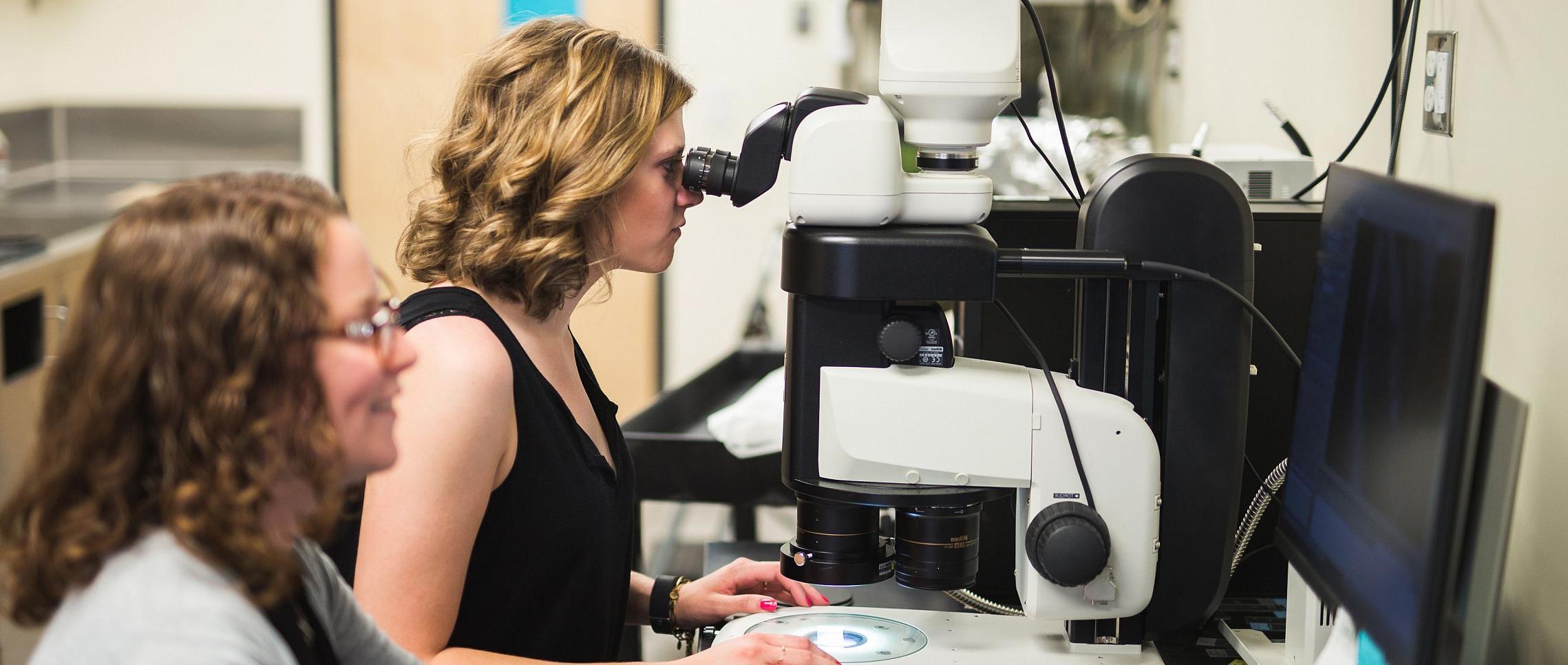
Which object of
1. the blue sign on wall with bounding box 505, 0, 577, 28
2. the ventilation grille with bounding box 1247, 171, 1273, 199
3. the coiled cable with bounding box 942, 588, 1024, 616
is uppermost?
the blue sign on wall with bounding box 505, 0, 577, 28

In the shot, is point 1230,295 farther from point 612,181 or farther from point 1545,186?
point 612,181

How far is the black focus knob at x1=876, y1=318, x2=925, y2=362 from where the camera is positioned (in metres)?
1.04

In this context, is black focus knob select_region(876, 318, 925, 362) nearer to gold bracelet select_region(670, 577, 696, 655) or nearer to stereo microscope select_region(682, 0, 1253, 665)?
stereo microscope select_region(682, 0, 1253, 665)

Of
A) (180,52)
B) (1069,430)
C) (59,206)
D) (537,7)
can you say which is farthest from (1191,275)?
(180,52)

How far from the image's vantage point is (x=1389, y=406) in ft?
2.57

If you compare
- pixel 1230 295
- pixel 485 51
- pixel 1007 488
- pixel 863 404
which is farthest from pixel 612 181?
pixel 1230 295

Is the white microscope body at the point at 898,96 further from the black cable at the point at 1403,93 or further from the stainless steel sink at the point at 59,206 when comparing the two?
the stainless steel sink at the point at 59,206

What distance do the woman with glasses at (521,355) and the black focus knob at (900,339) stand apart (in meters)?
0.26

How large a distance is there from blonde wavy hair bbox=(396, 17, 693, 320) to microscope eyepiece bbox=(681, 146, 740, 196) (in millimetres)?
59

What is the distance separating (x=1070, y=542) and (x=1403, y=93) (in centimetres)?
62

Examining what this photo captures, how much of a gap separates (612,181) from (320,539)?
20.2 inches

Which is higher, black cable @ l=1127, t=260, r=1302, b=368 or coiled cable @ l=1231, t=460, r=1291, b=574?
black cable @ l=1127, t=260, r=1302, b=368

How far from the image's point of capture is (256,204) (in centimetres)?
65

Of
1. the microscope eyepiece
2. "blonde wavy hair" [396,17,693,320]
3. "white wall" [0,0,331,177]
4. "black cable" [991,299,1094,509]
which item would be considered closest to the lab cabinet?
"white wall" [0,0,331,177]
